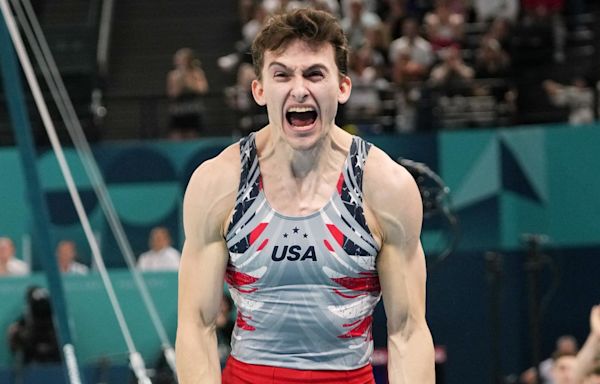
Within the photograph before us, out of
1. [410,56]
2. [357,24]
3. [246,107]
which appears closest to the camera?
[246,107]

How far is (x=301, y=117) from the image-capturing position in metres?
4.10

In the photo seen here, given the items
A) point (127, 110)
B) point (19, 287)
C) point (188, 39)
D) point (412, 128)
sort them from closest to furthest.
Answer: point (19, 287) < point (412, 128) < point (127, 110) < point (188, 39)

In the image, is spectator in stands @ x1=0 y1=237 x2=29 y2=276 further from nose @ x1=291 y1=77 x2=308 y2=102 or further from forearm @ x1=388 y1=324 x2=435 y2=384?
nose @ x1=291 y1=77 x2=308 y2=102

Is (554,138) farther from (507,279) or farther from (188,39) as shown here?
(188,39)

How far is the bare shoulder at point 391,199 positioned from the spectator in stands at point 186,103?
820cm

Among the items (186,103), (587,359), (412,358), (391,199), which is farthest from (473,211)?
(391,199)

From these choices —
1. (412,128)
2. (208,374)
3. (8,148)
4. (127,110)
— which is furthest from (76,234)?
(208,374)

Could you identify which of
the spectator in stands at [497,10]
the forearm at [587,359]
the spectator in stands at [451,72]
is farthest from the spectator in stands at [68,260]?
the forearm at [587,359]

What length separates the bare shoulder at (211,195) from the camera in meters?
4.13

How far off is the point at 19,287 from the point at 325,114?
25.5ft

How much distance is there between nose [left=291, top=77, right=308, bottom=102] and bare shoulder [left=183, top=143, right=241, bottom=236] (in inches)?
13.1

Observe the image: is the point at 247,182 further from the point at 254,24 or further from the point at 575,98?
the point at 254,24

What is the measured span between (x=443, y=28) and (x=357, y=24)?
851 millimetres

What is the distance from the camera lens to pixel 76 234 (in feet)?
40.8
